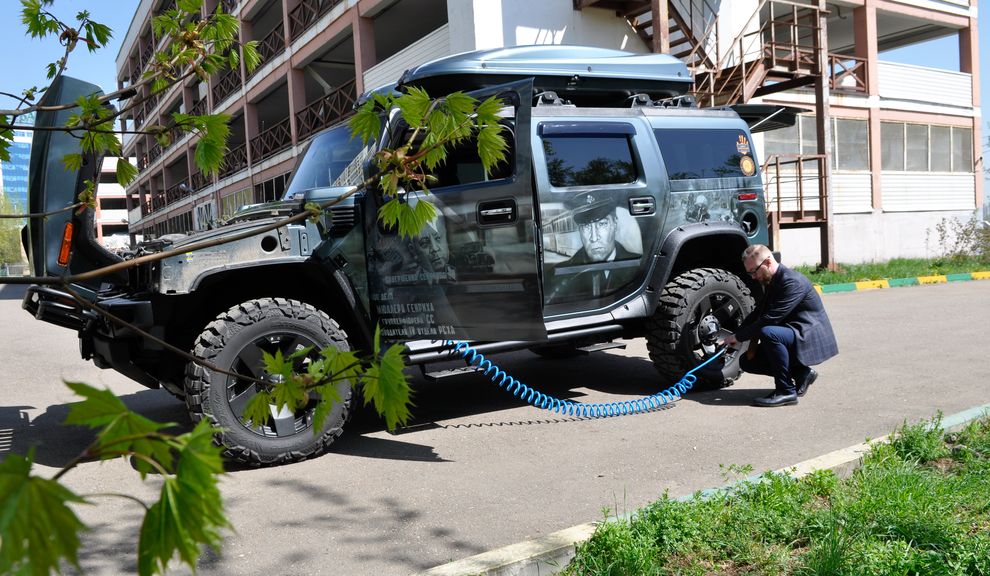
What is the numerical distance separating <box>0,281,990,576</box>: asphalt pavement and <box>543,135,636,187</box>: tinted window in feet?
5.69

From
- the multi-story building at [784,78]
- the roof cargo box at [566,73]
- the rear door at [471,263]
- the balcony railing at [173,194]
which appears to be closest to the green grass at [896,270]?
the multi-story building at [784,78]

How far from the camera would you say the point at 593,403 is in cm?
594

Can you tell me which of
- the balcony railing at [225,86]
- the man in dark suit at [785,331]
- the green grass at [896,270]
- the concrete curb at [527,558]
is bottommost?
the concrete curb at [527,558]

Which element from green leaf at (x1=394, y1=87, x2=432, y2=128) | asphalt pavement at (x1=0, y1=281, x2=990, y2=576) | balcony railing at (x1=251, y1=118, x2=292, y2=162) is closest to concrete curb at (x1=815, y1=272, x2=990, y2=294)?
asphalt pavement at (x1=0, y1=281, x2=990, y2=576)

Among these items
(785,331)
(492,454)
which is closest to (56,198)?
(492,454)

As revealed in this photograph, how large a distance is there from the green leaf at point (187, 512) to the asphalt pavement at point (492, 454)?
77 millimetres

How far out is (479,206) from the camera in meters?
4.69

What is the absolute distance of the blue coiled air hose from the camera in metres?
5.08

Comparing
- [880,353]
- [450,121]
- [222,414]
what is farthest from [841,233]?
[450,121]

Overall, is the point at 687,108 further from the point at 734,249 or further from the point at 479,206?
the point at 479,206

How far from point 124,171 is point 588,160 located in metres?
3.75

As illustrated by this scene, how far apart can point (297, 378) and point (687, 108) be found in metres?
5.58

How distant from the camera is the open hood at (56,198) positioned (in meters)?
4.44

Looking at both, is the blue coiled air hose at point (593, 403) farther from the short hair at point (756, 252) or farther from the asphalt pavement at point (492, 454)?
the short hair at point (756, 252)
